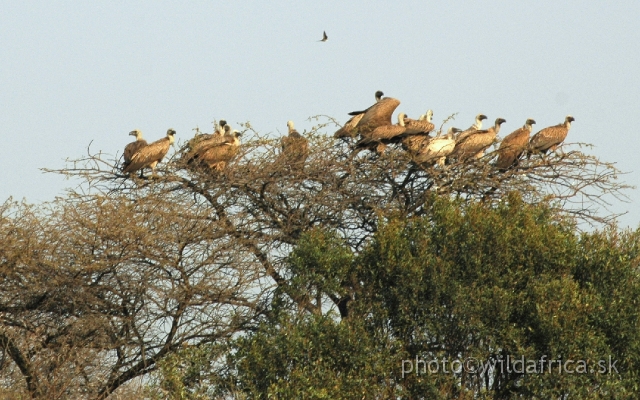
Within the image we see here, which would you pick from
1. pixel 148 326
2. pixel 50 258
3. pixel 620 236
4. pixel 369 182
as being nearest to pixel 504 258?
pixel 620 236

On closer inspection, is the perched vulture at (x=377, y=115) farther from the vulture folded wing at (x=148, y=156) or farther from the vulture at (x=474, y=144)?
the vulture folded wing at (x=148, y=156)

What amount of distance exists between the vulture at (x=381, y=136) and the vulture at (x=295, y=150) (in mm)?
788

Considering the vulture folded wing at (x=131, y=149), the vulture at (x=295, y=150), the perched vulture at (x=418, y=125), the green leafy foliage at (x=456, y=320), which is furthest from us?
the perched vulture at (x=418, y=125)

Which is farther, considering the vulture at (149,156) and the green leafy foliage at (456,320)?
the vulture at (149,156)

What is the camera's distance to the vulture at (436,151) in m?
16.6

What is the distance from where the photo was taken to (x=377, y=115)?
690 inches

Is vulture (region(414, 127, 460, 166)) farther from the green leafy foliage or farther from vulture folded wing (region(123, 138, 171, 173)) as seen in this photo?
vulture folded wing (region(123, 138, 171, 173))

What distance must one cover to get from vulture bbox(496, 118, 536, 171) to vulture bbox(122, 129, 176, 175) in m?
4.90

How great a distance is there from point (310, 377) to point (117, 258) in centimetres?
380

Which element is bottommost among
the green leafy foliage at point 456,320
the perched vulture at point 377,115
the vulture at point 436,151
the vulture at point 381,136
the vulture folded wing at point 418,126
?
the green leafy foliage at point 456,320

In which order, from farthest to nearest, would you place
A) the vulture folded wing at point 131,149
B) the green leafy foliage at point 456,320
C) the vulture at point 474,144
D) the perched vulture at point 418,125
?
the vulture at point 474,144, the perched vulture at point 418,125, the vulture folded wing at point 131,149, the green leafy foliage at point 456,320

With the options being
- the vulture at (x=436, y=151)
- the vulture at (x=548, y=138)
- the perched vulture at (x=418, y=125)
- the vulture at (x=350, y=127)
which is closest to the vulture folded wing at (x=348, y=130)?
the vulture at (x=350, y=127)

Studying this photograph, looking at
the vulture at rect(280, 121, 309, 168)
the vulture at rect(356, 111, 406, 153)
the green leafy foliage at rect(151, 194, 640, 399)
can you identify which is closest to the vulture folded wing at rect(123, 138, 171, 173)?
the vulture at rect(280, 121, 309, 168)

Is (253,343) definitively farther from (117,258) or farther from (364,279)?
(117,258)
